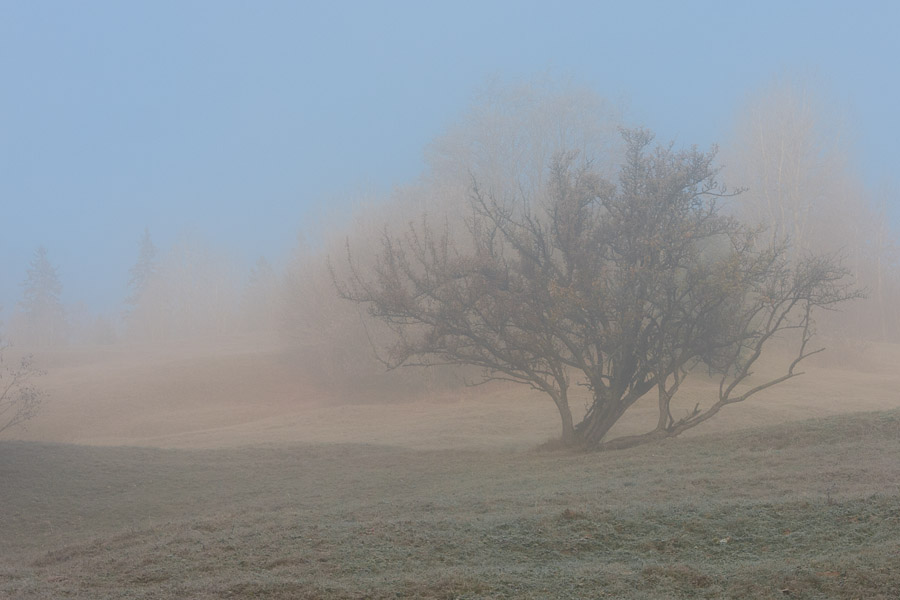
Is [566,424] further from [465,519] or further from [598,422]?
[465,519]

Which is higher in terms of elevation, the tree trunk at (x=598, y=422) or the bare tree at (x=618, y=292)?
the bare tree at (x=618, y=292)

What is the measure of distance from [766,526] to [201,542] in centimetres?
525

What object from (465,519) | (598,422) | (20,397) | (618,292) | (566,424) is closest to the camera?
(465,519)

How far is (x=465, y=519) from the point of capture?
25.2 feet

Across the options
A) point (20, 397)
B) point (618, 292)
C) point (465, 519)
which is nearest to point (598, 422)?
point (618, 292)

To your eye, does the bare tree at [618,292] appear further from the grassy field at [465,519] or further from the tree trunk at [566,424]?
the grassy field at [465,519]

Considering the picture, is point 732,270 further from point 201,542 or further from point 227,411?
point 227,411

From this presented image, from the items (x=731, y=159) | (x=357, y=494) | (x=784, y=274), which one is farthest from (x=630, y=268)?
(x=731, y=159)

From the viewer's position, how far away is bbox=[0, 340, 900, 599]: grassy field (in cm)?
521

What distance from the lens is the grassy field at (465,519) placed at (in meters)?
5.21

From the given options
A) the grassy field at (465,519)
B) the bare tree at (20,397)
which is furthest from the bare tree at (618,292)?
the bare tree at (20,397)

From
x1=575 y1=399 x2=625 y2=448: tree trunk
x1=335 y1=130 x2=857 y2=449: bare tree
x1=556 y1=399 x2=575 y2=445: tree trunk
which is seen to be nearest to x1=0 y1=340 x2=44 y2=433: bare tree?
x1=335 y1=130 x2=857 y2=449: bare tree

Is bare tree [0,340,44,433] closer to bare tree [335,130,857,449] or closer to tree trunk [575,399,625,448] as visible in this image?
bare tree [335,130,857,449]

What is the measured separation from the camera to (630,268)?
14.5 m
